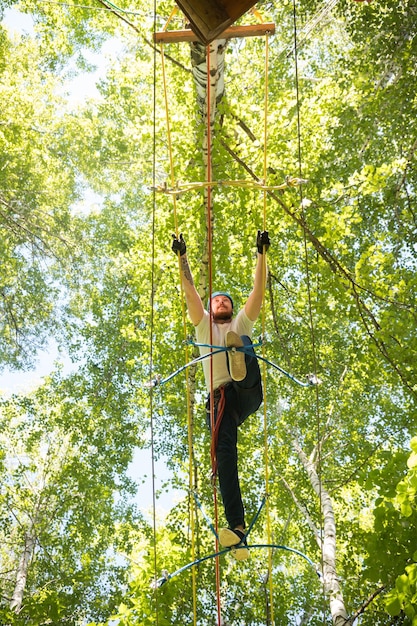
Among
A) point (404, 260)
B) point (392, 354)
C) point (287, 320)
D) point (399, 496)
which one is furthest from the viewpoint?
point (287, 320)

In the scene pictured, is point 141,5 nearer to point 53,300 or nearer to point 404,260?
point 404,260

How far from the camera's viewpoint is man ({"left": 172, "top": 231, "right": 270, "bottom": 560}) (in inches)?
156

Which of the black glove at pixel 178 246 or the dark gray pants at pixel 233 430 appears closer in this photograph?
the black glove at pixel 178 246

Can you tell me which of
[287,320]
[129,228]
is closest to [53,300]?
[129,228]

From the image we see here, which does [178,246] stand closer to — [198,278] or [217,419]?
[217,419]

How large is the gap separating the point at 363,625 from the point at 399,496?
13.1 ft

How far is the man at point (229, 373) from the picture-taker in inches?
156

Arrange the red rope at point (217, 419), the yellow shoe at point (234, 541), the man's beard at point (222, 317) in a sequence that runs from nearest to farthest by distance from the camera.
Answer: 1. the yellow shoe at point (234, 541)
2. the red rope at point (217, 419)
3. the man's beard at point (222, 317)

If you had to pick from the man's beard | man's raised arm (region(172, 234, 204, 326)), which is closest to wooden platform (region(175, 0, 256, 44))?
man's raised arm (region(172, 234, 204, 326))

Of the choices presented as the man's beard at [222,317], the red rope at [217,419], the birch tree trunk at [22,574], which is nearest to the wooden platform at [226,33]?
the man's beard at [222,317]

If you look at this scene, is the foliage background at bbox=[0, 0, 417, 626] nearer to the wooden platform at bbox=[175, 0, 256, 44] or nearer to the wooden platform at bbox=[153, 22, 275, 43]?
the wooden platform at bbox=[153, 22, 275, 43]

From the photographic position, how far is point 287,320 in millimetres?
10922

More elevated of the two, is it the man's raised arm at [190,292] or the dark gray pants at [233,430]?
the man's raised arm at [190,292]

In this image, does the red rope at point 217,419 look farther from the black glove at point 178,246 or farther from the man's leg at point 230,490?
the black glove at point 178,246
